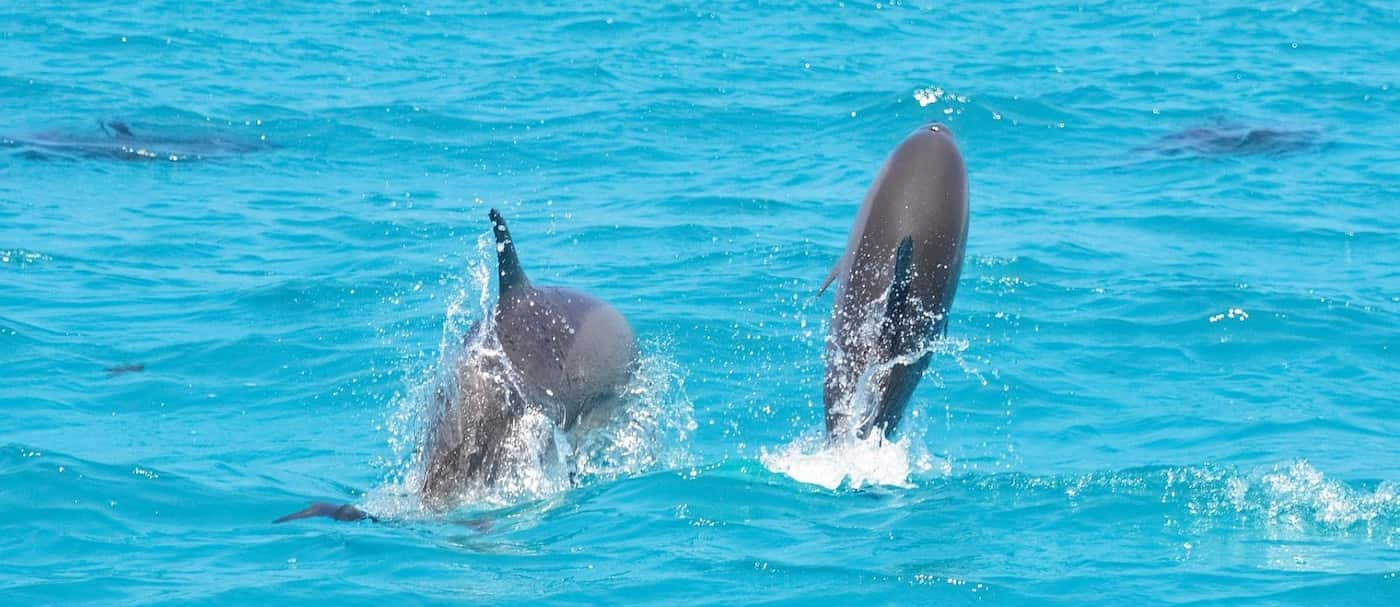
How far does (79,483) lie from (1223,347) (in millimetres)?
7785

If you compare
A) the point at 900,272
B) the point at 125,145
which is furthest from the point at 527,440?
the point at 125,145

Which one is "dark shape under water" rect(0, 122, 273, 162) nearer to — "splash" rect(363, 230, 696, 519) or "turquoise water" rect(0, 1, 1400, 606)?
"turquoise water" rect(0, 1, 1400, 606)

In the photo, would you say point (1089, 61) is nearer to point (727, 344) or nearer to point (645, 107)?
point (645, 107)

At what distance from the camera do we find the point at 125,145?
19.1m

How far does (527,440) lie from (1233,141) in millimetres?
12693


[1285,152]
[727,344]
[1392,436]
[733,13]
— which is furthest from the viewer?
[733,13]

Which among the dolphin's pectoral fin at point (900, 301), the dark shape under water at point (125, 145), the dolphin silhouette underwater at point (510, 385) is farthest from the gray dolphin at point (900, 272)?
the dark shape under water at point (125, 145)

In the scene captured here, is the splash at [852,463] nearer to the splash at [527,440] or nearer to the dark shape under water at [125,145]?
the splash at [527,440]

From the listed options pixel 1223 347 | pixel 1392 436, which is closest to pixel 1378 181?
pixel 1223 347

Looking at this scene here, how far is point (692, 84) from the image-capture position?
23.0m

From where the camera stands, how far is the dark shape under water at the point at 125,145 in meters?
18.7

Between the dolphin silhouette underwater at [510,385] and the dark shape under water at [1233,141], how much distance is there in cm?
1128

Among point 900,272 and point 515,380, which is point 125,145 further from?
point 900,272

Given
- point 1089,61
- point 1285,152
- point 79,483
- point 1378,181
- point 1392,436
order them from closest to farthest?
point 79,483
point 1392,436
point 1378,181
point 1285,152
point 1089,61
